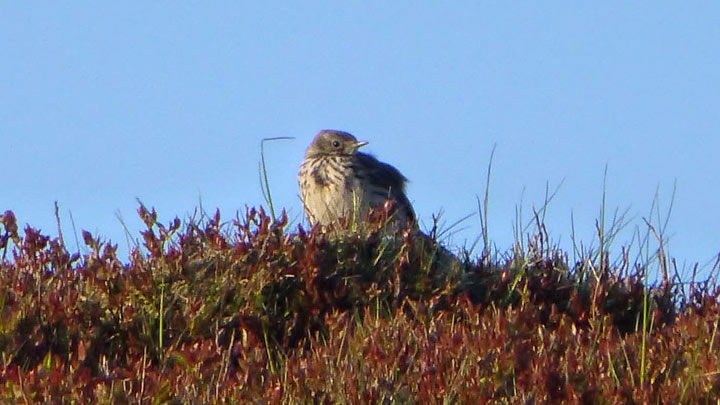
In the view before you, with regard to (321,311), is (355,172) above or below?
above

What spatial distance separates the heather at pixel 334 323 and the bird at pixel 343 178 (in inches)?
110

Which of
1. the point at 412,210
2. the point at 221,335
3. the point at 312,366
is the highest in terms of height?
the point at 412,210

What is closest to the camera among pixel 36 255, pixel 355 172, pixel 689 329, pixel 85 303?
→ pixel 689 329

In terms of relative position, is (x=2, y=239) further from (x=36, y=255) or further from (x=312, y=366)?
(x=312, y=366)

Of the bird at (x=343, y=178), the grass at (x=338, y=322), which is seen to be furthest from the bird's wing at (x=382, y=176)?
the grass at (x=338, y=322)

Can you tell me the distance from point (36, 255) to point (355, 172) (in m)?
4.20

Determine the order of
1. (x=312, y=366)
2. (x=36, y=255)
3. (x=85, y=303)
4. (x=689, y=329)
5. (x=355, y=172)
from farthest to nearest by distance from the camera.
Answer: (x=355, y=172)
(x=36, y=255)
(x=85, y=303)
(x=689, y=329)
(x=312, y=366)

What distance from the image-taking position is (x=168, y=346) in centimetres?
714

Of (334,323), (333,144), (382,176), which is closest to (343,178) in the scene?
(382,176)

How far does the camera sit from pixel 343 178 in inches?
458

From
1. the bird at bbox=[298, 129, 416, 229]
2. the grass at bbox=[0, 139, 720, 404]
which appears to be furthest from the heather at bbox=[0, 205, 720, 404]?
the bird at bbox=[298, 129, 416, 229]

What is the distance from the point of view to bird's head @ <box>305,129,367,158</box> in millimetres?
12273

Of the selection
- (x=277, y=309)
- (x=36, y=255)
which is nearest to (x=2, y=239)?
(x=36, y=255)

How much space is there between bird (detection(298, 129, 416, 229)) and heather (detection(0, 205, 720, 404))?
9.20ft
